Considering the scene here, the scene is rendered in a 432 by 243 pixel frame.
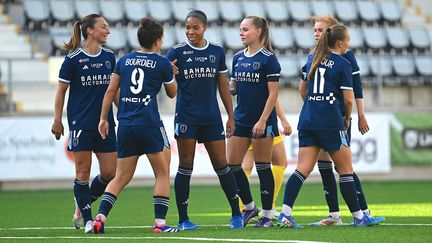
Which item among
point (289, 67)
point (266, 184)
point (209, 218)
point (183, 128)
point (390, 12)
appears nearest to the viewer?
point (183, 128)

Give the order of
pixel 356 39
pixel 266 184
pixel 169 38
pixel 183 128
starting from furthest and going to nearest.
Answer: pixel 356 39, pixel 169 38, pixel 266 184, pixel 183 128

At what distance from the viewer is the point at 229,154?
966 centimetres

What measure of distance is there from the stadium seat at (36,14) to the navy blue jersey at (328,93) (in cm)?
1401

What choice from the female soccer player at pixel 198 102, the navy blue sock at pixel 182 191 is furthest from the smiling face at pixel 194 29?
the navy blue sock at pixel 182 191

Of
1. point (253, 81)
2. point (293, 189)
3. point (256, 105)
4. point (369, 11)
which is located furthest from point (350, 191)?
point (369, 11)

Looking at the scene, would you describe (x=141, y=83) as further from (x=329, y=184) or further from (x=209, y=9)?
(x=209, y=9)

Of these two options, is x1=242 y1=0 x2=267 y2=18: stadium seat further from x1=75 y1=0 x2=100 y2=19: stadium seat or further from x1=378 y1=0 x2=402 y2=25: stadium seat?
x1=75 y1=0 x2=100 y2=19: stadium seat

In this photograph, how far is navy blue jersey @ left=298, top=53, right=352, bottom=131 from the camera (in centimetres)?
916

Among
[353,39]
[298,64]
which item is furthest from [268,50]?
[353,39]

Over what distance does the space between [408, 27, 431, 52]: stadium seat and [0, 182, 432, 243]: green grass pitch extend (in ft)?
22.4

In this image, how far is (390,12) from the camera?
2534 cm

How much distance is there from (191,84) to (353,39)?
15.4 m

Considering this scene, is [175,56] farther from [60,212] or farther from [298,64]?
[298,64]

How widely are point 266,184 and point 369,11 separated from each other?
1627 centimetres
